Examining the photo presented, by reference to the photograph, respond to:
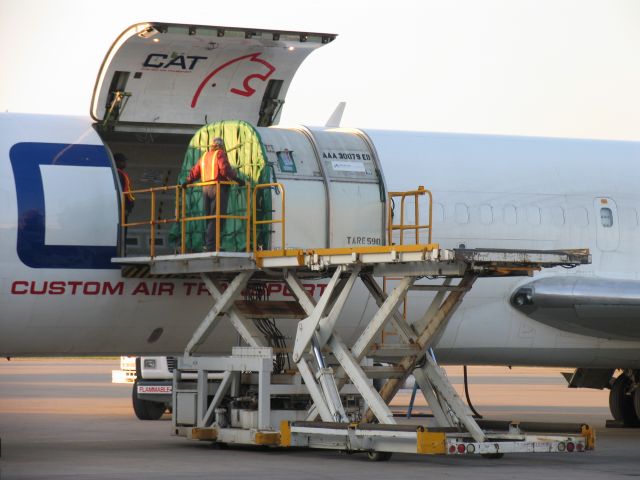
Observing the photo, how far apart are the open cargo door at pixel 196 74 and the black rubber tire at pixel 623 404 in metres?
9.95

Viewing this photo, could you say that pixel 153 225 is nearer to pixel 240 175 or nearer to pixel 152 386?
pixel 240 175

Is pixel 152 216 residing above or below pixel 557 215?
below

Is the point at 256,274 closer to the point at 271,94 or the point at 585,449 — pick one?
the point at 271,94

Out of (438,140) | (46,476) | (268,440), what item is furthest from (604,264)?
(46,476)

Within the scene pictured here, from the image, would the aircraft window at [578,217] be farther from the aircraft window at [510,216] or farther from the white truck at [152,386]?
the white truck at [152,386]

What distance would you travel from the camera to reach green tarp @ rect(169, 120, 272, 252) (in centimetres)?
1928

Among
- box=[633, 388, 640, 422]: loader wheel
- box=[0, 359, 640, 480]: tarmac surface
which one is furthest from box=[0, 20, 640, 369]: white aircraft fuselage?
box=[633, 388, 640, 422]: loader wheel

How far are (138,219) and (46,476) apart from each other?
6.21 m

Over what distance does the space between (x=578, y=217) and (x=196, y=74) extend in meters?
6.87

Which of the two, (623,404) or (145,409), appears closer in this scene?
(623,404)

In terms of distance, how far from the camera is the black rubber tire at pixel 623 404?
27.2m

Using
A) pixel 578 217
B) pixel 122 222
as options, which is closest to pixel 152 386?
pixel 122 222

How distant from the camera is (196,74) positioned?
21172 millimetres

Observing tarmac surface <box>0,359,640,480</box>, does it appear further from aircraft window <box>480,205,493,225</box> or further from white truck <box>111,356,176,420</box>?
aircraft window <box>480,205,493,225</box>
